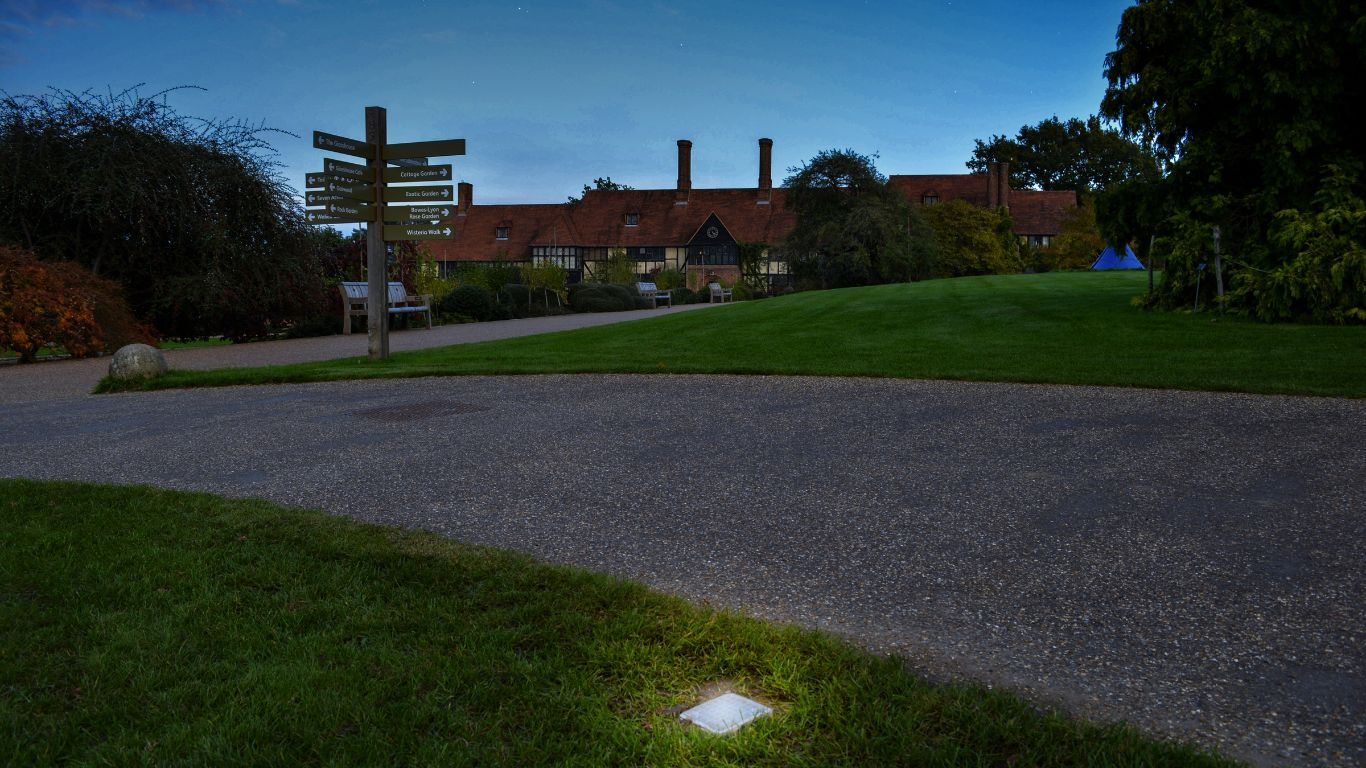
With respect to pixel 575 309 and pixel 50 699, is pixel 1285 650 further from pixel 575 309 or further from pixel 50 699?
pixel 575 309

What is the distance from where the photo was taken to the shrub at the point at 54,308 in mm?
13398

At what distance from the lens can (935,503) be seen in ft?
16.6

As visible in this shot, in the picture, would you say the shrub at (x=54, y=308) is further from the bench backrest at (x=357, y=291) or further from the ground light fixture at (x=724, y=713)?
the ground light fixture at (x=724, y=713)

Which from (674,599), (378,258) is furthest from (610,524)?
(378,258)

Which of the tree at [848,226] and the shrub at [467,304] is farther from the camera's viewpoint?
the tree at [848,226]

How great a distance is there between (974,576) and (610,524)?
1785mm

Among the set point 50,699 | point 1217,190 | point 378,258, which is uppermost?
point 1217,190

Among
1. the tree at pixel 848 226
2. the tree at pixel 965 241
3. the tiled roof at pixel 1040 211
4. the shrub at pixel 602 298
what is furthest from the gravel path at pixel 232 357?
the tiled roof at pixel 1040 211

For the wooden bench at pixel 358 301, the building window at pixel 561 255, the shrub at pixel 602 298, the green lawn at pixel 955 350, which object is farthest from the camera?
the building window at pixel 561 255

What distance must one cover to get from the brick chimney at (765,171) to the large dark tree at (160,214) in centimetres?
5237

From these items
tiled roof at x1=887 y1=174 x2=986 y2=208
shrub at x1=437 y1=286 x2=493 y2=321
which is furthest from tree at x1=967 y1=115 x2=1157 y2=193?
shrub at x1=437 y1=286 x2=493 y2=321

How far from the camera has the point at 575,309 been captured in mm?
34625

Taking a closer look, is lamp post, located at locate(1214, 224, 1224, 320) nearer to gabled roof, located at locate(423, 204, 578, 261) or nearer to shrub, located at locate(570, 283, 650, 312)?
shrub, located at locate(570, 283, 650, 312)

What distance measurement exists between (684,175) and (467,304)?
4524 centimetres
